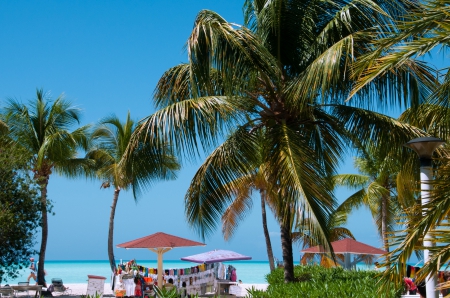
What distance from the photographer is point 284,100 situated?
12820 millimetres

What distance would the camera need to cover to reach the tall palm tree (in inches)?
442

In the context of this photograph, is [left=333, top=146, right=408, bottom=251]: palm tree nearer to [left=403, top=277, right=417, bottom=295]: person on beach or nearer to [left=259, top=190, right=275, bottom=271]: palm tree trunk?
[left=259, top=190, right=275, bottom=271]: palm tree trunk

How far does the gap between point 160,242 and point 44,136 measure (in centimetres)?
653

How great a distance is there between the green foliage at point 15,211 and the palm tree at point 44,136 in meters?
3.65

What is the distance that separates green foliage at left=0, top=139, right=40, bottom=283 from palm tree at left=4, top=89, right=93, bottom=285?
3.65m

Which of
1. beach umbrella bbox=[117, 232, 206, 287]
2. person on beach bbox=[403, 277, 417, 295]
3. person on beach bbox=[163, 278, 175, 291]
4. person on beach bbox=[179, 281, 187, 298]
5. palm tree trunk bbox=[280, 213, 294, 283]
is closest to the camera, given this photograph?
person on beach bbox=[179, 281, 187, 298]

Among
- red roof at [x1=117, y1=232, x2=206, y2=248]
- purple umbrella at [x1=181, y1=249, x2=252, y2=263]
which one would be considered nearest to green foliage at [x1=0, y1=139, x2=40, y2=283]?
red roof at [x1=117, y1=232, x2=206, y2=248]

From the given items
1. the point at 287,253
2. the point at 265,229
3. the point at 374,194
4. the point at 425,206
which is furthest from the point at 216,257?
the point at 425,206

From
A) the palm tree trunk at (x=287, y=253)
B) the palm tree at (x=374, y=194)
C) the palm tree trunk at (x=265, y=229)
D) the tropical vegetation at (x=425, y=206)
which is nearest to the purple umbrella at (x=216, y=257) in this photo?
the palm tree trunk at (x=265, y=229)

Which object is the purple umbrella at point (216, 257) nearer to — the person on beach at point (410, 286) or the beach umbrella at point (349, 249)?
the beach umbrella at point (349, 249)

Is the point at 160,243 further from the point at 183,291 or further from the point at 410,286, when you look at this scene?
the point at 183,291

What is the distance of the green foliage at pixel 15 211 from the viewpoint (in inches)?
669

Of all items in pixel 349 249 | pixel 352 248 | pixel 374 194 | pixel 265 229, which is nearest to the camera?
pixel 349 249

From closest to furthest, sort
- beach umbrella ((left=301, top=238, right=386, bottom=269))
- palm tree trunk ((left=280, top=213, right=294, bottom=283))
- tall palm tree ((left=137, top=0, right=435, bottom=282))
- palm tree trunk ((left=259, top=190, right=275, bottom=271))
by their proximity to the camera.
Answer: tall palm tree ((left=137, top=0, right=435, bottom=282)) → palm tree trunk ((left=280, top=213, right=294, bottom=283)) → beach umbrella ((left=301, top=238, right=386, bottom=269)) → palm tree trunk ((left=259, top=190, right=275, bottom=271))
